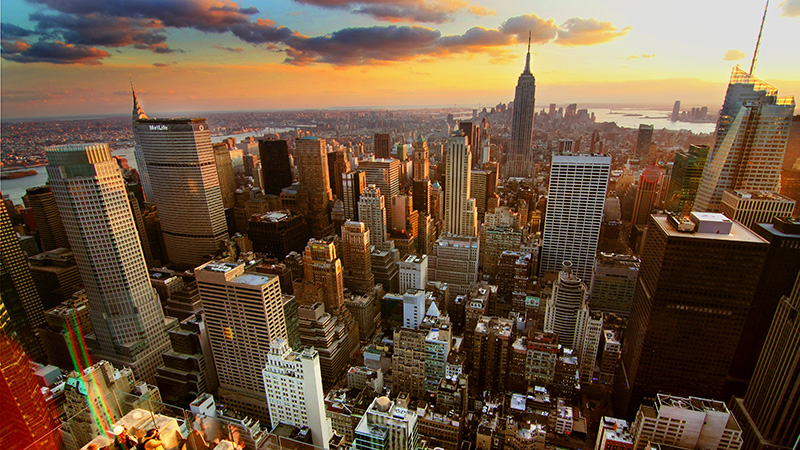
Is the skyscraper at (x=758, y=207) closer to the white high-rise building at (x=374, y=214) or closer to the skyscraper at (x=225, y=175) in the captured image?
the white high-rise building at (x=374, y=214)

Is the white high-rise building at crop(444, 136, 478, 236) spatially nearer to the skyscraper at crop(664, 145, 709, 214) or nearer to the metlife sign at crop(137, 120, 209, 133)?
the skyscraper at crop(664, 145, 709, 214)

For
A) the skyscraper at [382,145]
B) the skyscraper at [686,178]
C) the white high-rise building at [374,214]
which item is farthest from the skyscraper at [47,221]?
the skyscraper at [686,178]

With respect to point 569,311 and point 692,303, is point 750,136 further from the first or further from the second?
point 569,311

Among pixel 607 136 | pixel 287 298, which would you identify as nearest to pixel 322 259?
pixel 287 298

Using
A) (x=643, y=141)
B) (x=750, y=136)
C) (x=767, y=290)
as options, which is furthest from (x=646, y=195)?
(x=767, y=290)

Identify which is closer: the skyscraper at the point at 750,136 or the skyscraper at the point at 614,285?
the skyscraper at the point at 750,136

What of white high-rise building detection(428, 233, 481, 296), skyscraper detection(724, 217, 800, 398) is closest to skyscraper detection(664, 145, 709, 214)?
skyscraper detection(724, 217, 800, 398)
